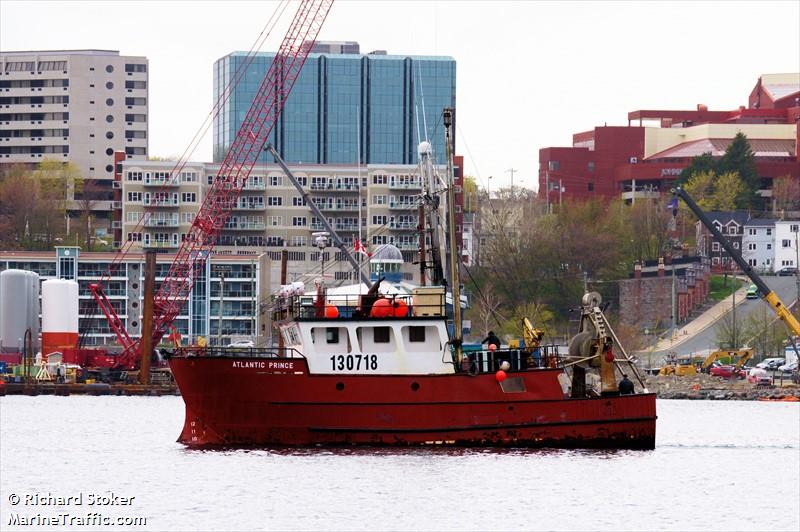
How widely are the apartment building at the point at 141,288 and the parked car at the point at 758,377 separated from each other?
1816 inches

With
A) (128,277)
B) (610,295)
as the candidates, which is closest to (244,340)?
(128,277)

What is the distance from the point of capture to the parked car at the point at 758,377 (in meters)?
135

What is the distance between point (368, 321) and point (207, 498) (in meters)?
13.4

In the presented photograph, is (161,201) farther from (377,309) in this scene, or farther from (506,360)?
(506,360)

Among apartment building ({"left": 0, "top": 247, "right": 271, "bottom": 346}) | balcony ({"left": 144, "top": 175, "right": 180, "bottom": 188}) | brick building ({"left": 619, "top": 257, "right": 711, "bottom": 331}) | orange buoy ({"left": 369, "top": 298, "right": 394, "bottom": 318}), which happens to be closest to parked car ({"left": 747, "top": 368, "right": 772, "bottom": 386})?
→ brick building ({"left": 619, "top": 257, "right": 711, "bottom": 331})

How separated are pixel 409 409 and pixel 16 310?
287 ft

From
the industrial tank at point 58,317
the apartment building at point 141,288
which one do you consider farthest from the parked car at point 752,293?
the industrial tank at point 58,317

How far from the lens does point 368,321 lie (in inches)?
2638

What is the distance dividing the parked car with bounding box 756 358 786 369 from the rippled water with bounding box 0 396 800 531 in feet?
221

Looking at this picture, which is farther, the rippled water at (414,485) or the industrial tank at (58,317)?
the industrial tank at (58,317)

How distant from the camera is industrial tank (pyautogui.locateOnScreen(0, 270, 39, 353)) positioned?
147500 millimetres

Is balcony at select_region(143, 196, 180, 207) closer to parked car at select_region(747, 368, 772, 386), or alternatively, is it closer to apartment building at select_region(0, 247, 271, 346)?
apartment building at select_region(0, 247, 271, 346)

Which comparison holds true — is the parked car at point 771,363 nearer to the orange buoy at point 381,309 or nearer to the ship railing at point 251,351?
the ship railing at point 251,351

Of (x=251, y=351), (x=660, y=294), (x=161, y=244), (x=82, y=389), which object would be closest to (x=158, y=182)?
(x=161, y=244)
